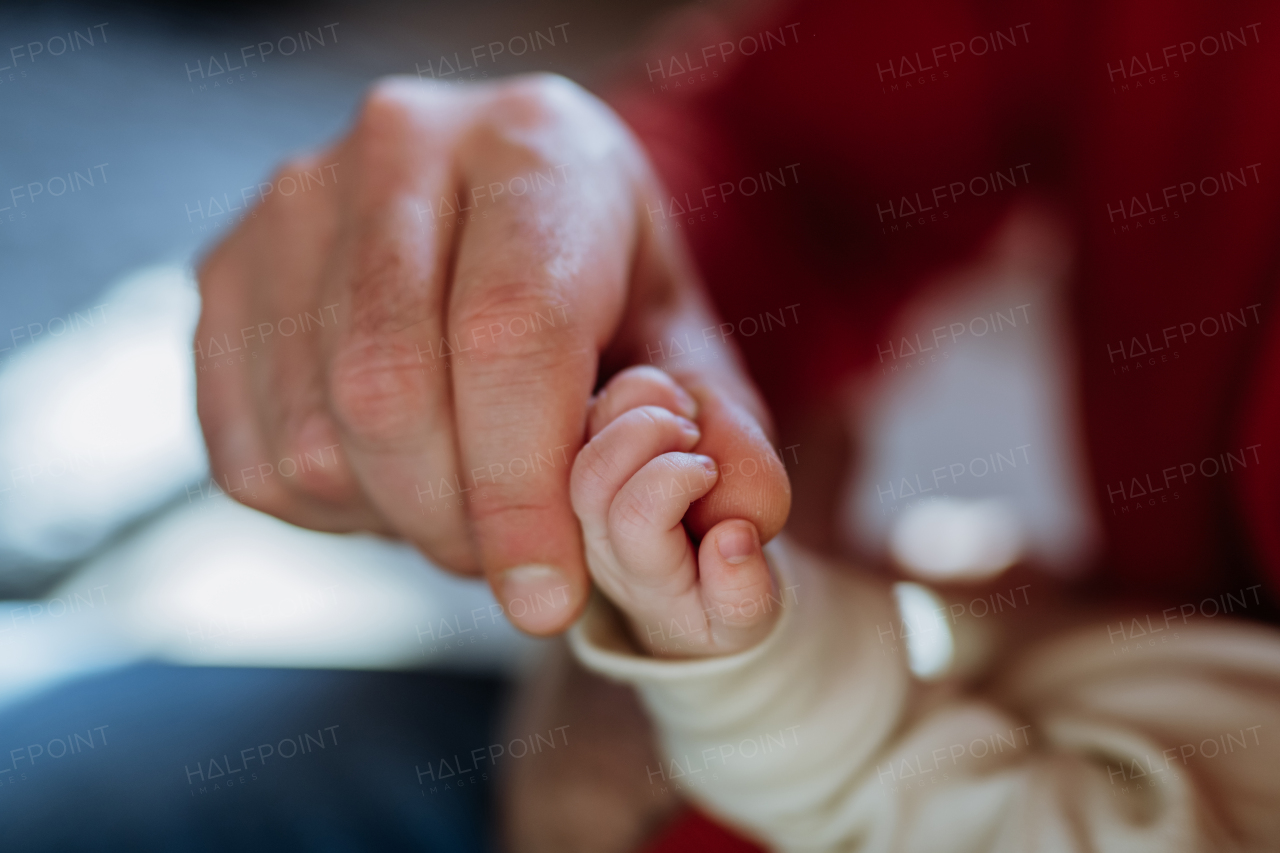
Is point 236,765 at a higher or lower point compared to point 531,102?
lower

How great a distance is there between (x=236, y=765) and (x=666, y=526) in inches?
14.1

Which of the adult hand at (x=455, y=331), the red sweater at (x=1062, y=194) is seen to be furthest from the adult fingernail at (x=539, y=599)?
the red sweater at (x=1062, y=194)

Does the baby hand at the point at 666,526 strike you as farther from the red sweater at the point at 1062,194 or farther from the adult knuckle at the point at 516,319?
the red sweater at the point at 1062,194

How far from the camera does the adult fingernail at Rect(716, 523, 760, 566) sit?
0.27 meters

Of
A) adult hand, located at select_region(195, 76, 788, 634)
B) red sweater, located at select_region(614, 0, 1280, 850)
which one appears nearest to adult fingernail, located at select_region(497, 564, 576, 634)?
adult hand, located at select_region(195, 76, 788, 634)

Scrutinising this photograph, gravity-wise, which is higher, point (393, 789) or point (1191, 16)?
point (1191, 16)

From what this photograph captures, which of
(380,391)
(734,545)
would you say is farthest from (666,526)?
(380,391)

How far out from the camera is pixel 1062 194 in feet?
2.19

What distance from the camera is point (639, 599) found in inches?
11.8

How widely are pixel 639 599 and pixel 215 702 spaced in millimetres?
347

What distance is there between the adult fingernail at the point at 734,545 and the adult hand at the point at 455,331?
1cm

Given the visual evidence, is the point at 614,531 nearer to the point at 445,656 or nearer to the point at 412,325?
the point at 412,325

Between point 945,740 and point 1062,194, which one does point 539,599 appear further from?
point 1062,194

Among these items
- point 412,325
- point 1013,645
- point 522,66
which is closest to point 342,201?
point 412,325
